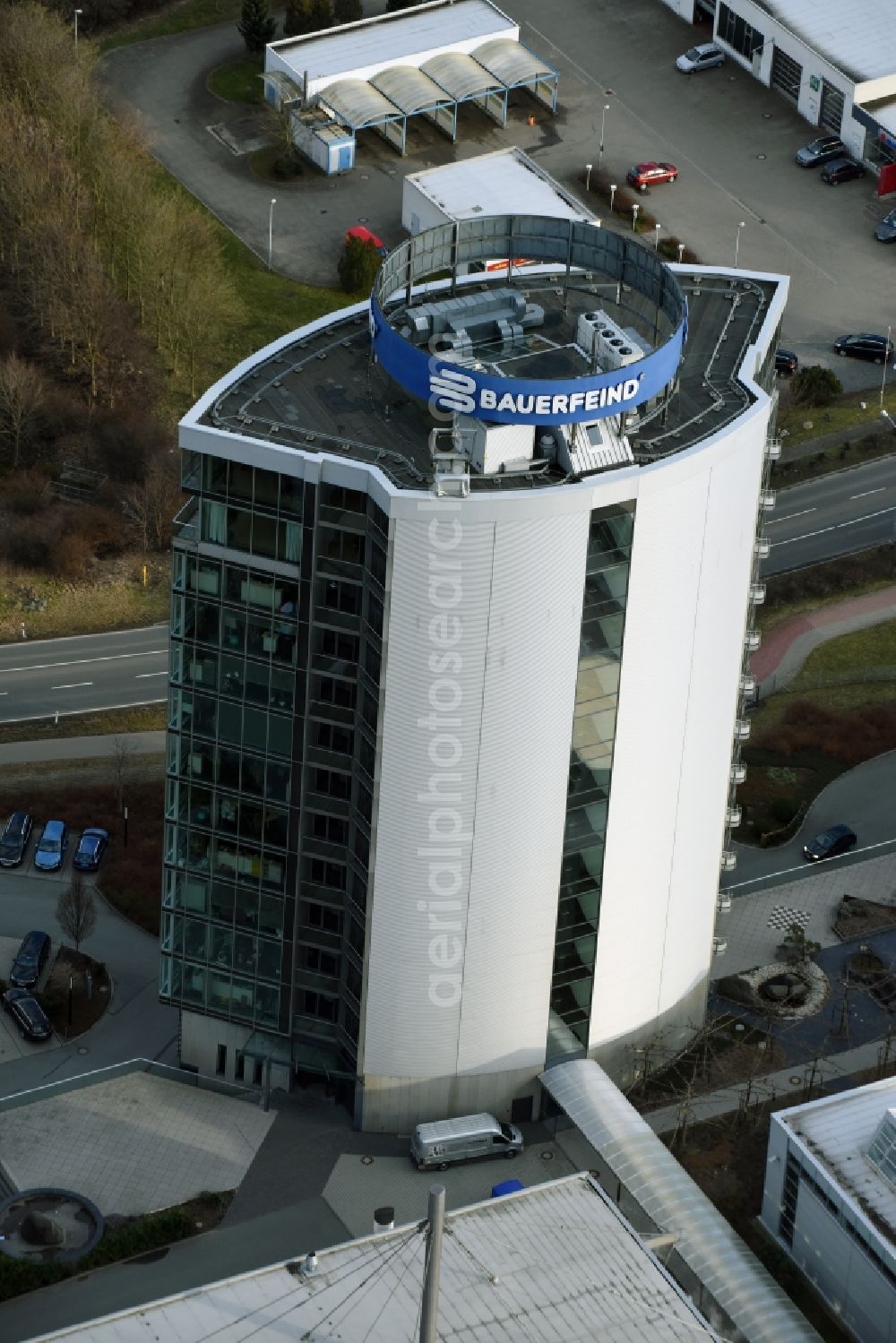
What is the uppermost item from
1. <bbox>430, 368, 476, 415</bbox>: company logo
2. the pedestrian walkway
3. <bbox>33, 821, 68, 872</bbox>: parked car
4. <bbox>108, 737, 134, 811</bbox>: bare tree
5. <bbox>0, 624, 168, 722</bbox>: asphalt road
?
<bbox>430, 368, 476, 415</bbox>: company logo

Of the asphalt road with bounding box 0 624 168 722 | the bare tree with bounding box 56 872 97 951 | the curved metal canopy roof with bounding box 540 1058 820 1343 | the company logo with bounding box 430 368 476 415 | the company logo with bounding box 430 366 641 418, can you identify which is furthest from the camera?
the asphalt road with bounding box 0 624 168 722

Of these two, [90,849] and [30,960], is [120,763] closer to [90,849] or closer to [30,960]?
[90,849]

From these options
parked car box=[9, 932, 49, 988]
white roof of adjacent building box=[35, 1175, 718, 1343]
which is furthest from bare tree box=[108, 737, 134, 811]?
→ white roof of adjacent building box=[35, 1175, 718, 1343]

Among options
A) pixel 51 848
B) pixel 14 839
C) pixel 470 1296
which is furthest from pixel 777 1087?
pixel 14 839

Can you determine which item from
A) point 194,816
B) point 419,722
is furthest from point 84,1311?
point 419,722

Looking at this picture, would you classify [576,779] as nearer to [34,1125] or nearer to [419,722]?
[419,722]

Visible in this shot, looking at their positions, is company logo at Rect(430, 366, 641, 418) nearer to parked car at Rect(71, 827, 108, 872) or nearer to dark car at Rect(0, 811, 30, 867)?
parked car at Rect(71, 827, 108, 872)
